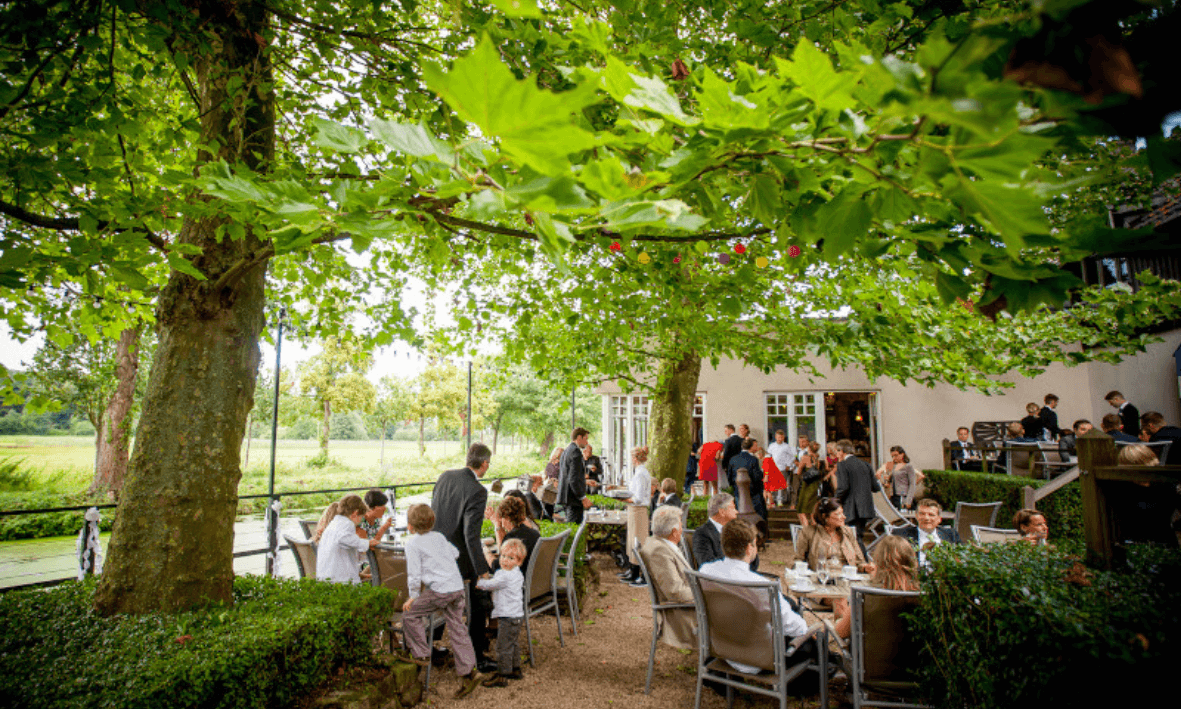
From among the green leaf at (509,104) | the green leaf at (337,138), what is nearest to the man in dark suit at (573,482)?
the green leaf at (337,138)

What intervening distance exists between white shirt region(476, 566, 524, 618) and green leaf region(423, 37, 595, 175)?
16.0 ft

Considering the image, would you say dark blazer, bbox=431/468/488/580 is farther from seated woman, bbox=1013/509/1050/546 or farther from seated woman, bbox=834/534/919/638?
seated woman, bbox=1013/509/1050/546

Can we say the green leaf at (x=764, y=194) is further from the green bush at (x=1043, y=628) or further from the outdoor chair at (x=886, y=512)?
the outdoor chair at (x=886, y=512)

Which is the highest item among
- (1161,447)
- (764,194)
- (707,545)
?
(764,194)

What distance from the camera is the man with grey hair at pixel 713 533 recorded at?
5.48m

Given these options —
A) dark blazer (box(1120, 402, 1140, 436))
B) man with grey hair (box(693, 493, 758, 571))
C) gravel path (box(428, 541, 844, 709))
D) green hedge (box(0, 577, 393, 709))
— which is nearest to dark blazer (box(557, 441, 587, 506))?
gravel path (box(428, 541, 844, 709))

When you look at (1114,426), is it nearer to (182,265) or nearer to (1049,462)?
(1049,462)

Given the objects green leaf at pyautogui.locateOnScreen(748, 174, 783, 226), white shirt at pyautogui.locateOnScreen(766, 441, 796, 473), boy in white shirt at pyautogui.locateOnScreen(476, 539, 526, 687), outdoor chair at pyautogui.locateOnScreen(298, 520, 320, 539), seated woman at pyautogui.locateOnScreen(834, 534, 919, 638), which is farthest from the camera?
white shirt at pyautogui.locateOnScreen(766, 441, 796, 473)

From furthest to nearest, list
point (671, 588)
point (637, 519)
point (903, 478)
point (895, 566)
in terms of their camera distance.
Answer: point (903, 478)
point (637, 519)
point (671, 588)
point (895, 566)

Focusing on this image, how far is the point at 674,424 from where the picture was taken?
10820mm

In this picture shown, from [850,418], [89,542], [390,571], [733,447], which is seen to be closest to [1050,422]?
[850,418]

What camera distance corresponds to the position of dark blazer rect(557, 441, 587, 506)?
865 centimetres

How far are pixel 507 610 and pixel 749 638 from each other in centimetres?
208

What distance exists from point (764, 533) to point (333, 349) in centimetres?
2057
